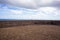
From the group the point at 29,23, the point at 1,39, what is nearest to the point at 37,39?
the point at 1,39

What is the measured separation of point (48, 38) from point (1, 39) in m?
1.44

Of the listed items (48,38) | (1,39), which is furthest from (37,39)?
(1,39)

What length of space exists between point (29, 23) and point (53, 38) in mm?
2845

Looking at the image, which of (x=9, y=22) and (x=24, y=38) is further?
(x=9, y=22)

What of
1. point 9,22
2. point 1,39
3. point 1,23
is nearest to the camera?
point 1,39

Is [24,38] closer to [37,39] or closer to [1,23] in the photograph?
[37,39]

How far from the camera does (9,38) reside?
2.90 metres

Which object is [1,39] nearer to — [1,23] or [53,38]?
[53,38]

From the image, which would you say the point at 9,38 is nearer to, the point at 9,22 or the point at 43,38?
the point at 43,38

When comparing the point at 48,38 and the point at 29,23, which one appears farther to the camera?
the point at 29,23

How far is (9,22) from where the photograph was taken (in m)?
5.62

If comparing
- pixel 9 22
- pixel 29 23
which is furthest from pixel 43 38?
pixel 9 22

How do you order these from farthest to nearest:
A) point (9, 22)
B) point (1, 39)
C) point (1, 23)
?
point (9, 22)
point (1, 23)
point (1, 39)

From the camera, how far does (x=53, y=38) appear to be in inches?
117
